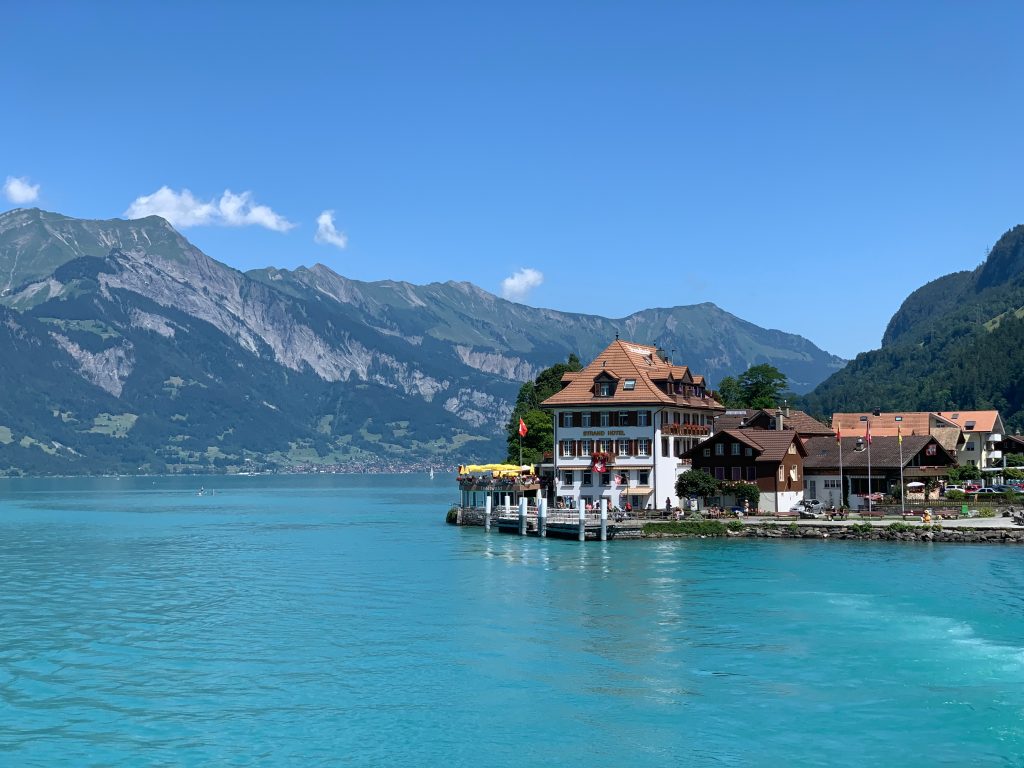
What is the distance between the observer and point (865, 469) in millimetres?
109188

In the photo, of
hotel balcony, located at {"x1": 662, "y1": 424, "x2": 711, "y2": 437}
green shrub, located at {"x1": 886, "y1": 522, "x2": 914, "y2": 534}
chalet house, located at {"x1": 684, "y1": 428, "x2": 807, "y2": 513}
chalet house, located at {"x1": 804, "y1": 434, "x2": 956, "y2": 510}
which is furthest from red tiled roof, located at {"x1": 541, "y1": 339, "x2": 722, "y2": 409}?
green shrub, located at {"x1": 886, "y1": 522, "x2": 914, "y2": 534}

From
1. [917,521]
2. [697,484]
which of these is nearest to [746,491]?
[697,484]

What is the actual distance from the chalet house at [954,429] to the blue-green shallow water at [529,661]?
6580 centimetres

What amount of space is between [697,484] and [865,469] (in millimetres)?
18557

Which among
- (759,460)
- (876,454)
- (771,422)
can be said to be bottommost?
(759,460)

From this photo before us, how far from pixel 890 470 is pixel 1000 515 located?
39.3ft

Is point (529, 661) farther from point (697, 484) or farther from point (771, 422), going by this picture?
point (771, 422)

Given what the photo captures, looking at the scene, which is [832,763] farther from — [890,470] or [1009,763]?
[890,470]

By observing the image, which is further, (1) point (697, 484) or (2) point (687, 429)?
(2) point (687, 429)

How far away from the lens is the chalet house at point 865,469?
10862 centimetres

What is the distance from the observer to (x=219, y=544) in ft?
350

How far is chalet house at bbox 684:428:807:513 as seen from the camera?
10253cm

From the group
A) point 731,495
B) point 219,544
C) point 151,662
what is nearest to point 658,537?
point 731,495

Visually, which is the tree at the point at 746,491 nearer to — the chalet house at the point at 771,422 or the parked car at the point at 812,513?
the parked car at the point at 812,513
